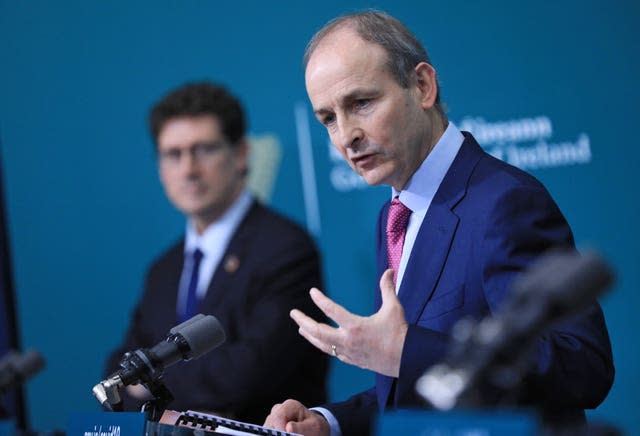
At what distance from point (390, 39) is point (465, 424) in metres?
1.33

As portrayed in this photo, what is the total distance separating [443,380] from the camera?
117 cm

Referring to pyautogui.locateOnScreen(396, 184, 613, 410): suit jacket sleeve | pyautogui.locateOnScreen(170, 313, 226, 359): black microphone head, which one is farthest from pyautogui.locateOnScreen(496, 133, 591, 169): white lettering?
pyautogui.locateOnScreen(170, 313, 226, 359): black microphone head

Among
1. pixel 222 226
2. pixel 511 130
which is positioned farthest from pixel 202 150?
pixel 511 130

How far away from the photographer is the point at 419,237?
213cm

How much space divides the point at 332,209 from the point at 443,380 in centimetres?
277

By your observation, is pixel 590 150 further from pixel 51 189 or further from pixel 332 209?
pixel 51 189

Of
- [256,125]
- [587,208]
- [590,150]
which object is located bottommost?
[587,208]

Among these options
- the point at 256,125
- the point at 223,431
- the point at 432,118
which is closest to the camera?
the point at 223,431

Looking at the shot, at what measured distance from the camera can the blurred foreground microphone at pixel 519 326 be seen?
107 cm

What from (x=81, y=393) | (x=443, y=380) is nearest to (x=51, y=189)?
(x=81, y=393)

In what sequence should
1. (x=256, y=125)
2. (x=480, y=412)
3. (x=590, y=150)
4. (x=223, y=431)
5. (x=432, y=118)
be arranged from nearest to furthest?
(x=480, y=412) → (x=223, y=431) → (x=432, y=118) → (x=590, y=150) → (x=256, y=125)

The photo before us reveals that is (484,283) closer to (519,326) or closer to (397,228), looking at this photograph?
(397,228)

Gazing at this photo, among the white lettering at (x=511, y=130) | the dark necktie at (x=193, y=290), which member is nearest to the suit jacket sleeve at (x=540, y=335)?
the white lettering at (x=511, y=130)

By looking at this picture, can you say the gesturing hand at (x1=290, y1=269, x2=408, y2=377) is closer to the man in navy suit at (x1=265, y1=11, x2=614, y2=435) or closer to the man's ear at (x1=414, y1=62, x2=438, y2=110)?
the man in navy suit at (x1=265, y1=11, x2=614, y2=435)
